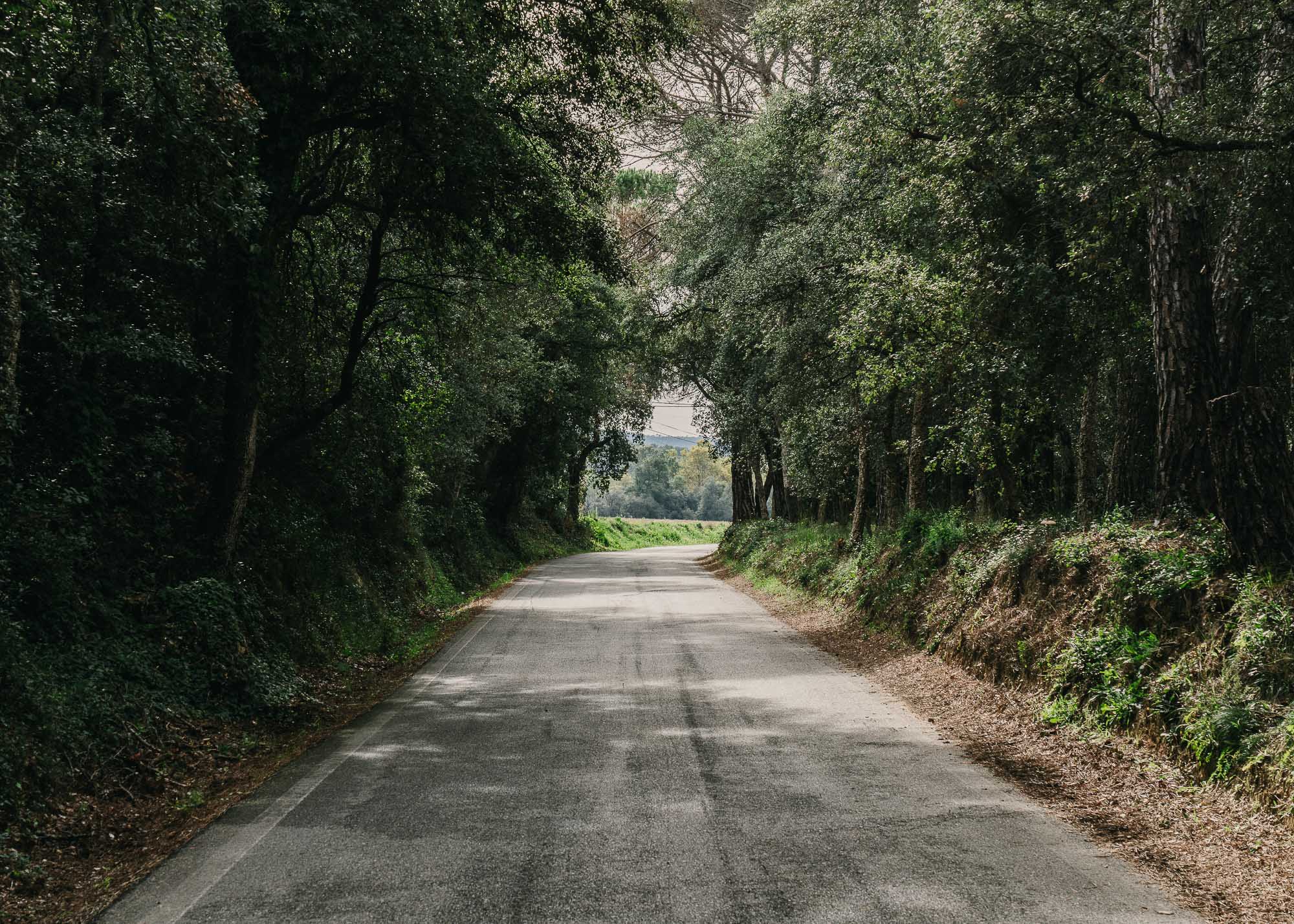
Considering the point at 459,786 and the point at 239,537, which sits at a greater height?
the point at 239,537

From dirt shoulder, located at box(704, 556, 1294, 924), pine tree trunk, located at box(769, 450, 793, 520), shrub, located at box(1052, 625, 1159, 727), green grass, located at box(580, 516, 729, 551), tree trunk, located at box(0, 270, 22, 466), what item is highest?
tree trunk, located at box(0, 270, 22, 466)

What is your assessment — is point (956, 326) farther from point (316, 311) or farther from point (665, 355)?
point (665, 355)

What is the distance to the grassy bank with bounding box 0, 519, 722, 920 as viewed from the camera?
509 centimetres

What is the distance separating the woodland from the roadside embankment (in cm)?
36

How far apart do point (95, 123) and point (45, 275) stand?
154 centimetres

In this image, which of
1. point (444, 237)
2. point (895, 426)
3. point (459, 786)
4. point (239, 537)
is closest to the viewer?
point (459, 786)

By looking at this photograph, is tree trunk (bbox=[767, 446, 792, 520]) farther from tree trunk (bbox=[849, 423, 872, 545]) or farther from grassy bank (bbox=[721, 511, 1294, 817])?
grassy bank (bbox=[721, 511, 1294, 817])

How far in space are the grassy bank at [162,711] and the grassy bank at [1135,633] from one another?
20.0 ft

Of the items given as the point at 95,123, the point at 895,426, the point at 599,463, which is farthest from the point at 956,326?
the point at 599,463

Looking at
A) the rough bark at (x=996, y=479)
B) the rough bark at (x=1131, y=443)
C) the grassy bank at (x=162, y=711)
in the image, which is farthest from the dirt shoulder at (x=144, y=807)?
the rough bark at (x=996, y=479)

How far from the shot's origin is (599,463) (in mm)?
41688

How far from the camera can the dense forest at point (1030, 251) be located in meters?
7.00

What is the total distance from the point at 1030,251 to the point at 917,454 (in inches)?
218

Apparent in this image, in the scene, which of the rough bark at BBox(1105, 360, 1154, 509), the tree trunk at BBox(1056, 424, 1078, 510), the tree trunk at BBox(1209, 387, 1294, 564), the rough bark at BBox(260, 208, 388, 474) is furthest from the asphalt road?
the tree trunk at BBox(1056, 424, 1078, 510)
